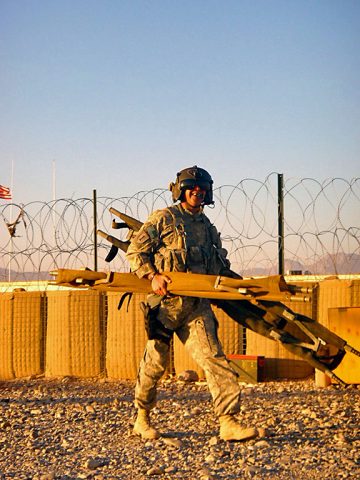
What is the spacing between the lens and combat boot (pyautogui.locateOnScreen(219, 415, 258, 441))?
5.26m

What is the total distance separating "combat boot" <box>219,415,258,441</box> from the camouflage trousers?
0.28 meters

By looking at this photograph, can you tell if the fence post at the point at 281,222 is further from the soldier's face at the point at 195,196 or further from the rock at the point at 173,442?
the rock at the point at 173,442

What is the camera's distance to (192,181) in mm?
5773

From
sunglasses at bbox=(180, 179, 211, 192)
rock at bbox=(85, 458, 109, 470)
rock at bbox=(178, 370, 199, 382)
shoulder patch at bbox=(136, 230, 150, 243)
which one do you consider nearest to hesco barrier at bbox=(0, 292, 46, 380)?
rock at bbox=(178, 370, 199, 382)

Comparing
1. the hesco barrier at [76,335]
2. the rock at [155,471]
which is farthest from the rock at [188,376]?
the rock at [155,471]

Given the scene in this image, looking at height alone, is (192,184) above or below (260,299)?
above

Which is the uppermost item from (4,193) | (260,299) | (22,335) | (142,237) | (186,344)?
(4,193)

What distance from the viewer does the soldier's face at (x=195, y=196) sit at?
19.1 feet

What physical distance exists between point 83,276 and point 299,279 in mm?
3622

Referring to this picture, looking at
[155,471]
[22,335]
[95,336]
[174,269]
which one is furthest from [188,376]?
[155,471]

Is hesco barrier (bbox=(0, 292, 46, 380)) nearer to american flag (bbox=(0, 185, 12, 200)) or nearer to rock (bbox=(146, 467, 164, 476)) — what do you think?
rock (bbox=(146, 467, 164, 476))

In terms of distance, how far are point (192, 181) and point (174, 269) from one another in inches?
24.6

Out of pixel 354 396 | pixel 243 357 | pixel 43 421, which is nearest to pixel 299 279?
pixel 243 357

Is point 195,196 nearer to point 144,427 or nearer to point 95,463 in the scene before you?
point 144,427
